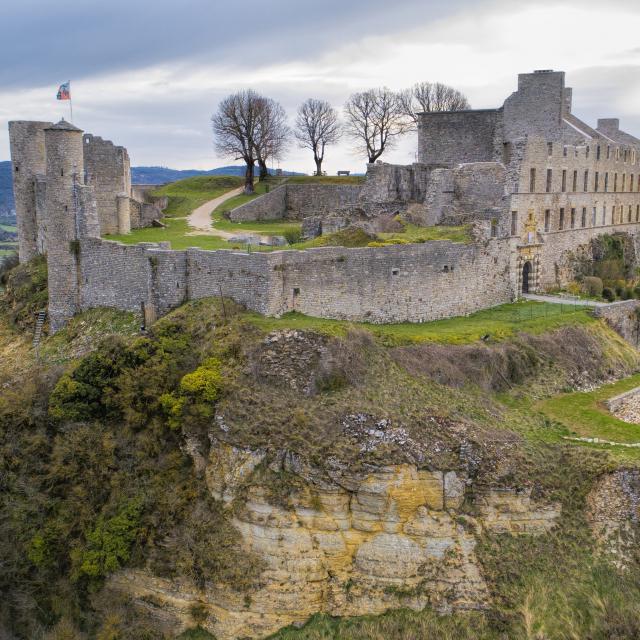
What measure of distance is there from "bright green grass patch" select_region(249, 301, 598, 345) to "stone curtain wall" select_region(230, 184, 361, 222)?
14.4 metres

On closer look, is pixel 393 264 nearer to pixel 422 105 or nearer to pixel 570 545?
pixel 570 545

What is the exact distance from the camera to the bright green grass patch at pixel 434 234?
30.2 meters

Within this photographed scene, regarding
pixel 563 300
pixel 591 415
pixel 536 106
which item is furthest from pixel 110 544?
pixel 536 106

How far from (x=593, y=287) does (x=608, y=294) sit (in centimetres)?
83

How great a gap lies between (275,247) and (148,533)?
12.5 meters

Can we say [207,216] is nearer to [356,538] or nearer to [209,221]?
[209,221]

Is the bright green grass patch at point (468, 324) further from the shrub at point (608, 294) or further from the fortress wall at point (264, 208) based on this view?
the fortress wall at point (264, 208)

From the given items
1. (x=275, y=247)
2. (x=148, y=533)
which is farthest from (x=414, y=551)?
(x=275, y=247)

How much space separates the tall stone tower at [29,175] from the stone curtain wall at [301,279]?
5802 millimetres

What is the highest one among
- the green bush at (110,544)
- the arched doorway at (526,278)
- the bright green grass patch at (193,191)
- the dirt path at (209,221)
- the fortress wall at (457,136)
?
the fortress wall at (457,136)

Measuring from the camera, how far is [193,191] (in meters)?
51.0

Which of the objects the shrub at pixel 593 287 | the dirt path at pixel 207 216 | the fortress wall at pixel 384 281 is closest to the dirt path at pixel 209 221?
the dirt path at pixel 207 216

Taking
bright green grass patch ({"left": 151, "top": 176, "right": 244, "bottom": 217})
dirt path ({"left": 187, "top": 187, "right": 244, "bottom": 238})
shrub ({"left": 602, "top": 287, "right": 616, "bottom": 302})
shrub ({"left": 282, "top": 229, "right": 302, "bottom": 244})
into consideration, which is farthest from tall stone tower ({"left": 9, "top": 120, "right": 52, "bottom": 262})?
shrub ({"left": 602, "top": 287, "right": 616, "bottom": 302})

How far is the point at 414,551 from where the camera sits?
69.1 ft
